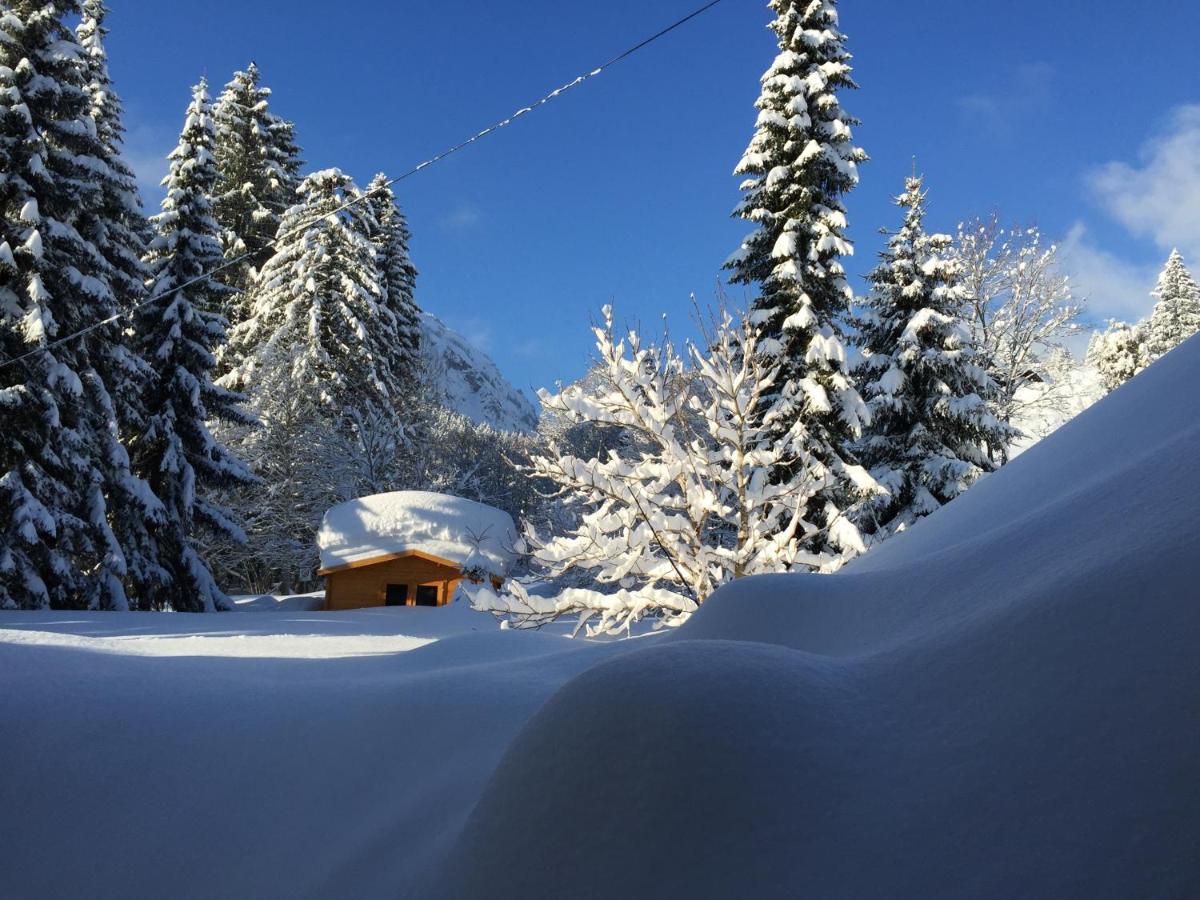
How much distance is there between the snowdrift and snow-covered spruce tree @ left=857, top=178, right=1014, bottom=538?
14048mm

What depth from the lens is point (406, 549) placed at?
18.9 m

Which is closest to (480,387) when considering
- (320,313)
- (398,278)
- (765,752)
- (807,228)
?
(398,278)

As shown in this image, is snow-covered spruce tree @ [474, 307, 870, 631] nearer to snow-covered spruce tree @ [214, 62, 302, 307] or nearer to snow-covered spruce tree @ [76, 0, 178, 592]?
snow-covered spruce tree @ [76, 0, 178, 592]

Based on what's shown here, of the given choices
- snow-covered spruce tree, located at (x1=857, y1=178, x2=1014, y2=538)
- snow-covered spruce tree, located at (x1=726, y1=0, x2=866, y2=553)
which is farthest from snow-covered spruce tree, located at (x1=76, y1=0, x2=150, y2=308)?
snow-covered spruce tree, located at (x1=857, y1=178, x2=1014, y2=538)

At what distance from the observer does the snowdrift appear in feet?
3.20

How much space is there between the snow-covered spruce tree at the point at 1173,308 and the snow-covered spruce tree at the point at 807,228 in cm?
2556

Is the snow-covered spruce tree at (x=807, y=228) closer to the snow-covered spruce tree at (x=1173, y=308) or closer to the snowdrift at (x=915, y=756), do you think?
the snowdrift at (x=915, y=756)

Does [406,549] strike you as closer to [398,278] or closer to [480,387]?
[398,278]

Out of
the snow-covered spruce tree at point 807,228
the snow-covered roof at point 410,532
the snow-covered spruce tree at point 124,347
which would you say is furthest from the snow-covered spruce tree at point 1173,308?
the snow-covered spruce tree at point 124,347

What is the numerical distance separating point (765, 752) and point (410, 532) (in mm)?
18870

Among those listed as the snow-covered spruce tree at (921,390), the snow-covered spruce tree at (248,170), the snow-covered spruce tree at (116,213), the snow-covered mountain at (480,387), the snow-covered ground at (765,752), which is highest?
the snow-covered mountain at (480,387)

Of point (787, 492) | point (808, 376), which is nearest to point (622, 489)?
point (787, 492)

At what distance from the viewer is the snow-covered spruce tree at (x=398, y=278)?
95.7ft

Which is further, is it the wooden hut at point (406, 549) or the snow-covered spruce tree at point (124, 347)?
the wooden hut at point (406, 549)
